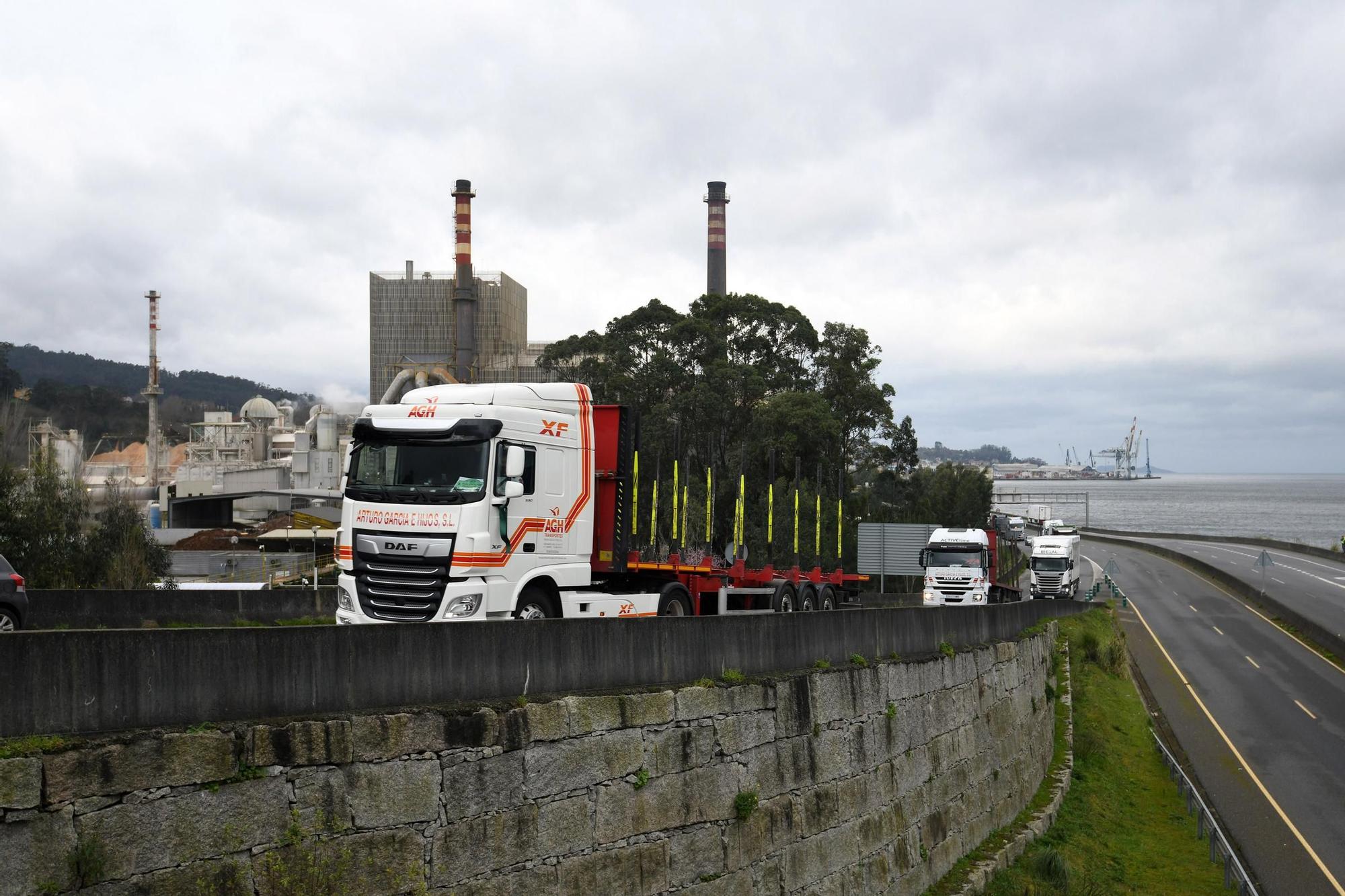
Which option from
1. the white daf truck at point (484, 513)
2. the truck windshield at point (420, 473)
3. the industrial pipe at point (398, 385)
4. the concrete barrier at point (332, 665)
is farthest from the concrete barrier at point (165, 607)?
the industrial pipe at point (398, 385)

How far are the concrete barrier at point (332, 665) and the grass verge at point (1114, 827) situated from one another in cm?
748

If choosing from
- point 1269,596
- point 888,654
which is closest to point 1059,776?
point 888,654

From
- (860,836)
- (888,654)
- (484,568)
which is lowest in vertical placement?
(860,836)

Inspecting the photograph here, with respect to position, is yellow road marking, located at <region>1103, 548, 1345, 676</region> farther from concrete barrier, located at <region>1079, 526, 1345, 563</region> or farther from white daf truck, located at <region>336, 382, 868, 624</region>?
white daf truck, located at <region>336, 382, 868, 624</region>

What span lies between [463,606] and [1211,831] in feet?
55.1

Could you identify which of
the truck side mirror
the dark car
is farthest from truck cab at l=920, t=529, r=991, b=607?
the dark car

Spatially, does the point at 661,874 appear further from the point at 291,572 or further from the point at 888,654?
the point at 291,572

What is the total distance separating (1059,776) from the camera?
73.9 feet

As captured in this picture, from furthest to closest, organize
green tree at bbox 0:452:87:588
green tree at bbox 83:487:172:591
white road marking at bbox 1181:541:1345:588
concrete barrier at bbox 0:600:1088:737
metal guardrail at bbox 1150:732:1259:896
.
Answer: white road marking at bbox 1181:541:1345:588
green tree at bbox 83:487:172:591
green tree at bbox 0:452:87:588
metal guardrail at bbox 1150:732:1259:896
concrete barrier at bbox 0:600:1088:737

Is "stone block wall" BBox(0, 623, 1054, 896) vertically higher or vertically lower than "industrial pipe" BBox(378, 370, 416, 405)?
lower

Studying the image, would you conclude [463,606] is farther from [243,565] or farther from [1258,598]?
[1258,598]

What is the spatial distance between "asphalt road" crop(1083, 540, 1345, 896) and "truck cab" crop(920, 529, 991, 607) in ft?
21.0

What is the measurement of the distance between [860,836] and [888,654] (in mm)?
2885

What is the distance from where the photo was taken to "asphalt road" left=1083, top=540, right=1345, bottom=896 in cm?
2266
